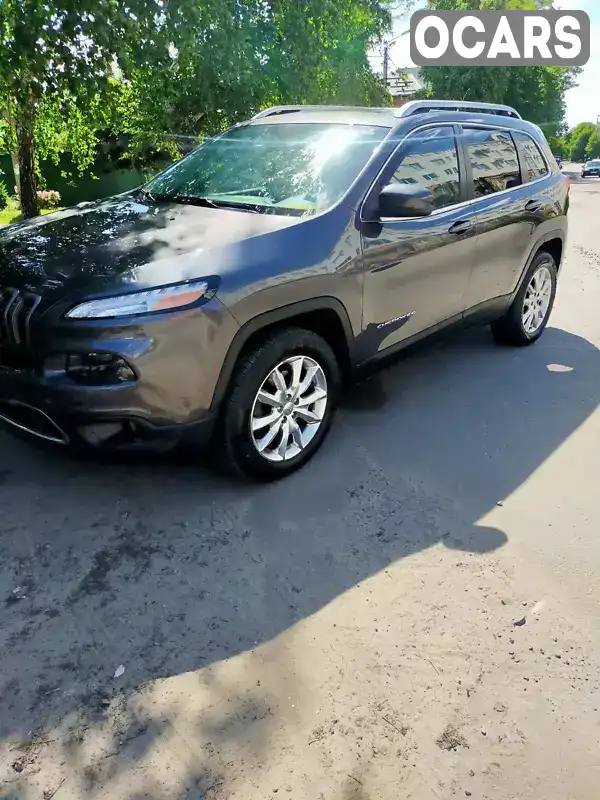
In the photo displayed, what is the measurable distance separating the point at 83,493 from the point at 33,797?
1600mm

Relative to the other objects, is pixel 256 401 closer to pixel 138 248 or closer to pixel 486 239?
pixel 138 248

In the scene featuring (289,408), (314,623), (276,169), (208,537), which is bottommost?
(314,623)

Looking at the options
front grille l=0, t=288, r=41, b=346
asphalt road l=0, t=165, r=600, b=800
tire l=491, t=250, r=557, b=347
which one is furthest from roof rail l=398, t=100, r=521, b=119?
front grille l=0, t=288, r=41, b=346

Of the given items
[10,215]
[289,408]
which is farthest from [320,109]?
[10,215]

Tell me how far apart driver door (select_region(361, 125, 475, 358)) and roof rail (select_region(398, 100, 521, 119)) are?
0.48 feet

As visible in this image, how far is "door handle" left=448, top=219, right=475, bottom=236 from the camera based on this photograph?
412 cm

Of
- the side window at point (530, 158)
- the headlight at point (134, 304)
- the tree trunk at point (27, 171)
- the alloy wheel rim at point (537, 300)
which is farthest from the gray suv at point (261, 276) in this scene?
the tree trunk at point (27, 171)

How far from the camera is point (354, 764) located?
195 cm

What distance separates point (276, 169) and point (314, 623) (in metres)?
2.54

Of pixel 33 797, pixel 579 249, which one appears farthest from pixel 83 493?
pixel 579 249

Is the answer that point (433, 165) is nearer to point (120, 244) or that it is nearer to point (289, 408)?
point (289, 408)

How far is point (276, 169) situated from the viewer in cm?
377

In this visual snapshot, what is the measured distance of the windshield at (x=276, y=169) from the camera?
352 centimetres

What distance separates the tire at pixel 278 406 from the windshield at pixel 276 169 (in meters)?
0.74
